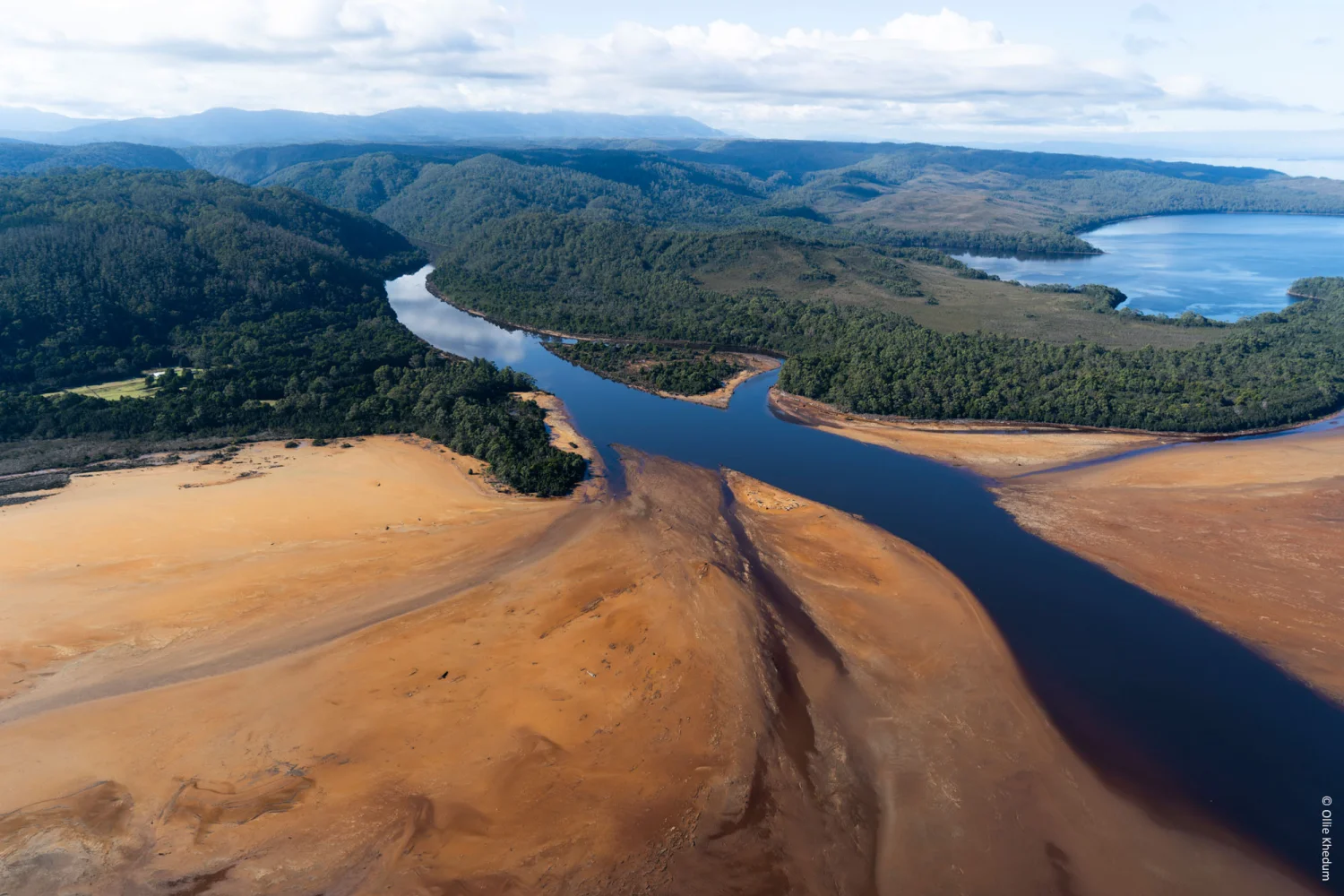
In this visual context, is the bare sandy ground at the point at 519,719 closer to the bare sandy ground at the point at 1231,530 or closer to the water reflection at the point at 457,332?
the bare sandy ground at the point at 1231,530

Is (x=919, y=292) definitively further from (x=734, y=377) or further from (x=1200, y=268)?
(x=1200, y=268)

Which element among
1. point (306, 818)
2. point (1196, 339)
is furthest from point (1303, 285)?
point (306, 818)

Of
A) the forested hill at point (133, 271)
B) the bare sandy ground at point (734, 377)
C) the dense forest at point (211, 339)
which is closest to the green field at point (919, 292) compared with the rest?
the bare sandy ground at point (734, 377)

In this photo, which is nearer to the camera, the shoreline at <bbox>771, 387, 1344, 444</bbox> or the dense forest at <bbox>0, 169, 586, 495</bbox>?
the dense forest at <bbox>0, 169, 586, 495</bbox>

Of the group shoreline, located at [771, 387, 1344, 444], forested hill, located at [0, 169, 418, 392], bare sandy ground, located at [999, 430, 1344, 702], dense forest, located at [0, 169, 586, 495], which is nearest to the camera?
bare sandy ground, located at [999, 430, 1344, 702]

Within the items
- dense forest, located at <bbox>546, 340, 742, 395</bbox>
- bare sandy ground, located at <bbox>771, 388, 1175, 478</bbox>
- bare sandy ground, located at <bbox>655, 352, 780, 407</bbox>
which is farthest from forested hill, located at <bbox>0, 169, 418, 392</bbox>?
bare sandy ground, located at <bbox>771, 388, 1175, 478</bbox>

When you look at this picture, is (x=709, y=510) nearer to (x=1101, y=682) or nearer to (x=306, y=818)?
(x=1101, y=682)

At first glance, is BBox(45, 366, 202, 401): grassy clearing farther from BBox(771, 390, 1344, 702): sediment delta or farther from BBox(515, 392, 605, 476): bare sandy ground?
BBox(771, 390, 1344, 702): sediment delta
